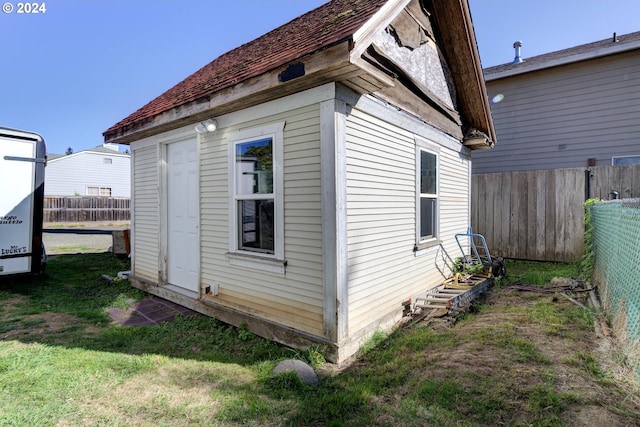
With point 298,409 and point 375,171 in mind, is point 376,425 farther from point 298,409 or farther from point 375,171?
point 375,171

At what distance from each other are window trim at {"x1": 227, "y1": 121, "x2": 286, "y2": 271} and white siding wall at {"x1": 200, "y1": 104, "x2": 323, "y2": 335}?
0.23 ft

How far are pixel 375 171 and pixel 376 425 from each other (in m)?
2.73

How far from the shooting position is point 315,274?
3.52m

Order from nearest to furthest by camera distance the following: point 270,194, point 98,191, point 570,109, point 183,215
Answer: point 270,194 < point 183,215 < point 570,109 < point 98,191

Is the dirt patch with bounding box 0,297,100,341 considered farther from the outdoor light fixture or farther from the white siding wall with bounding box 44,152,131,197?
the white siding wall with bounding box 44,152,131,197

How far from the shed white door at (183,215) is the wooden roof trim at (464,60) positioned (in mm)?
4688

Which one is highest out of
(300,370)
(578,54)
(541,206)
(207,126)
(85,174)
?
(578,54)

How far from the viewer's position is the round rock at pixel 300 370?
292 centimetres

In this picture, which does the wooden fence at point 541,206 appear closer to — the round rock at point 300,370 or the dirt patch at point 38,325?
the round rock at point 300,370

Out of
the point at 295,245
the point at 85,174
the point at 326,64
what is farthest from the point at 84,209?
the point at 326,64

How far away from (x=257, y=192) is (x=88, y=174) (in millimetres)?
29655

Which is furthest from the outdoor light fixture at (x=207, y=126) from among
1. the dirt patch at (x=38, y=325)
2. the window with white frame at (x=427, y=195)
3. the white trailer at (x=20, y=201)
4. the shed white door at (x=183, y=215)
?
the white trailer at (x=20, y=201)

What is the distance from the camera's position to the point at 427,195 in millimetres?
5457

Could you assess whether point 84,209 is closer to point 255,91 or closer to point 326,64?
point 255,91
